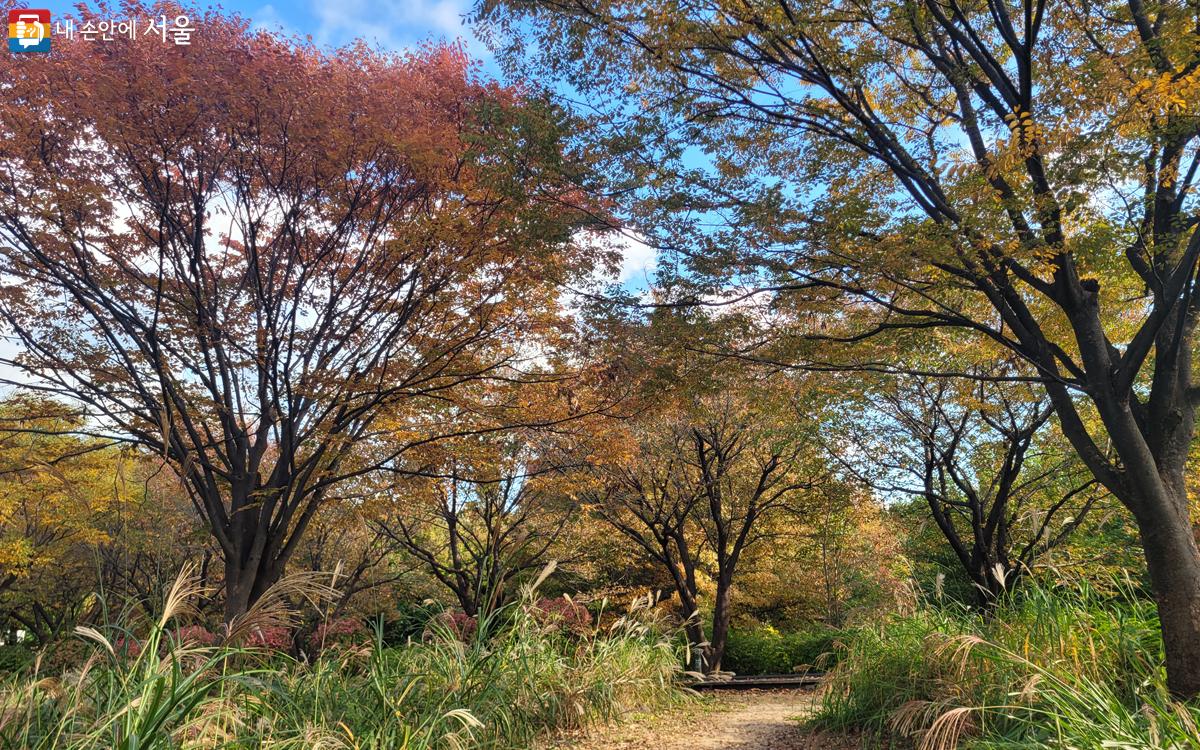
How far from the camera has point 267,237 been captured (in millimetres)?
8391

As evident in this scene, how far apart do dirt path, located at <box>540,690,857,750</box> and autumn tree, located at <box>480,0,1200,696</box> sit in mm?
2847

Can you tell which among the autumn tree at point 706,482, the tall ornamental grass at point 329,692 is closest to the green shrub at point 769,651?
the autumn tree at point 706,482

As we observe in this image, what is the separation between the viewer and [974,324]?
5.52 meters

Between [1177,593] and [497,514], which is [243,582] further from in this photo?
[1177,593]

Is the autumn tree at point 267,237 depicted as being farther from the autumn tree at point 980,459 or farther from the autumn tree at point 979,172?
the autumn tree at point 980,459

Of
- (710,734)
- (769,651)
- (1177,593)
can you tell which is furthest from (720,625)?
(1177,593)

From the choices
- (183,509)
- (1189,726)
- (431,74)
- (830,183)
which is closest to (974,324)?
(830,183)

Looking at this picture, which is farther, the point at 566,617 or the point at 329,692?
the point at 566,617

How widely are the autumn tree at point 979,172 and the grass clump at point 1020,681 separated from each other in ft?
1.48

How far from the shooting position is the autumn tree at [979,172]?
4.71m

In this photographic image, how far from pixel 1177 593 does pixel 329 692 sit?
5.69 meters

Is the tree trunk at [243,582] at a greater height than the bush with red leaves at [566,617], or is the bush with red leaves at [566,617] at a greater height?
the tree trunk at [243,582]

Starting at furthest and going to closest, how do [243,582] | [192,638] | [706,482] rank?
[706,482]
[243,582]
[192,638]

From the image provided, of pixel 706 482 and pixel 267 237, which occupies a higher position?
pixel 267 237
